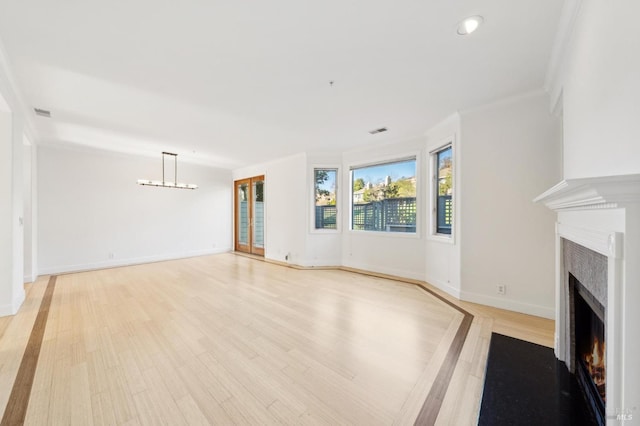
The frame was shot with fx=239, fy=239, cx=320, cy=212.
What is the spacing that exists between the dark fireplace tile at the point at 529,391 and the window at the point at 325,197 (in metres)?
3.96

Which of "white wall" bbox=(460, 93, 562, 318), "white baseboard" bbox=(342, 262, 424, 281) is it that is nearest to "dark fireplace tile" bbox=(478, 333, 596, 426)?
"white wall" bbox=(460, 93, 562, 318)

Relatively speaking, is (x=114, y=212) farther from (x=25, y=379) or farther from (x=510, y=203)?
(x=510, y=203)

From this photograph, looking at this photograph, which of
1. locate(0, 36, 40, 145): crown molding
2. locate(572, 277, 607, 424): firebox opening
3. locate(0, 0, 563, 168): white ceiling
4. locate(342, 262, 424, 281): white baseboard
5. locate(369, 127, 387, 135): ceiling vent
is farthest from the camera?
locate(342, 262, 424, 281): white baseboard

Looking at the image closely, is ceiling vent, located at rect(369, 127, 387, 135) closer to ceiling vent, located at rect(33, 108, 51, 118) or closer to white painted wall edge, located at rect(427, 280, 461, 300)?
white painted wall edge, located at rect(427, 280, 461, 300)

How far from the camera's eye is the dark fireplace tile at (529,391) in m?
1.42

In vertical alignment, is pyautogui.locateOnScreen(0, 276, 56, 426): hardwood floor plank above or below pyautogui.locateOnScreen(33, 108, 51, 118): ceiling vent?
below

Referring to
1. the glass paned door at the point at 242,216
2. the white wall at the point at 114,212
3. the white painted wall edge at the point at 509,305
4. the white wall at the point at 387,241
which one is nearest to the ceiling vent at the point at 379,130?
the white wall at the point at 387,241

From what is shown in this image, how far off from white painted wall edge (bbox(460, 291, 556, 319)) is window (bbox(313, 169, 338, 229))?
3.07 metres

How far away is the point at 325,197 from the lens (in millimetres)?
5734

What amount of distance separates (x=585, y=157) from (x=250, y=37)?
2654 mm

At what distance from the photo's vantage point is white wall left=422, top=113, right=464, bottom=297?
11.3ft

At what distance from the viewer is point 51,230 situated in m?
4.95

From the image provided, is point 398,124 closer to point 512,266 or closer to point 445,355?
point 512,266

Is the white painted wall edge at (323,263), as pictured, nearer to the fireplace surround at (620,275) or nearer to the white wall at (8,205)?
the white wall at (8,205)
